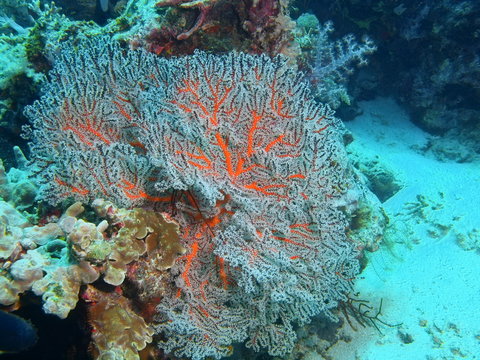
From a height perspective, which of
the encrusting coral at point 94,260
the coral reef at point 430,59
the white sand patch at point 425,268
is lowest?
the white sand patch at point 425,268

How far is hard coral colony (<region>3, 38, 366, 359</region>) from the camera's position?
2.89 metres

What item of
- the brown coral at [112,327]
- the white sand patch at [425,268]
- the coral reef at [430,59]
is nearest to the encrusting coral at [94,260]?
the brown coral at [112,327]

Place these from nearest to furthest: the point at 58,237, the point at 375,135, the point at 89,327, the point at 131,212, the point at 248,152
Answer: the point at 89,327 < the point at 131,212 < the point at 58,237 < the point at 248,152 < the point at 375,135

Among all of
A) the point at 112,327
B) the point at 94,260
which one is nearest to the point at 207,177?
the point at 94,260

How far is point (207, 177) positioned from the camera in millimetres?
2920

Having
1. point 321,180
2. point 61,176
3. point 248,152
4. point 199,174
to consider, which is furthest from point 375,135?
point 61,176

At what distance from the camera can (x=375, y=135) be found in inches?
369

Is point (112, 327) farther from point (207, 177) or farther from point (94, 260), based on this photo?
point (207, 177)

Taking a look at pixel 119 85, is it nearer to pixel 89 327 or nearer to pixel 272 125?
pixel 272 125

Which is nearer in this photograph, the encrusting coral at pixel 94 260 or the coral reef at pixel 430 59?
the encrusting coral at pixel 94 260

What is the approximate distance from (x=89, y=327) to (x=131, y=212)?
3.30 ft

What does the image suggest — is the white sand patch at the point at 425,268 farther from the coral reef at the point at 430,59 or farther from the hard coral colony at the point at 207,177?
the hard coral colony at the point at 207,177

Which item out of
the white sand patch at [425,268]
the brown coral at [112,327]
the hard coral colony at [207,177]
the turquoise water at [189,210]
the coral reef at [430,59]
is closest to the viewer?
the brown coral at [112,327]

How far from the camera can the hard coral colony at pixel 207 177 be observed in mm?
2889
